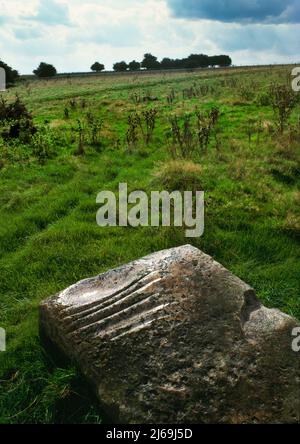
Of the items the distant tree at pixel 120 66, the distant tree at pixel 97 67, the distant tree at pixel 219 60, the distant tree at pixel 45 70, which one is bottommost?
the distant tree at pixel 45 70

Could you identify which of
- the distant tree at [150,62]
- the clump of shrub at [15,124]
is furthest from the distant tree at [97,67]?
the clump of shrub at [15,124]

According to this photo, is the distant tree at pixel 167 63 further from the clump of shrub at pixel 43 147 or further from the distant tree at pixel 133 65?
the clump of shrub at pixel 43 147

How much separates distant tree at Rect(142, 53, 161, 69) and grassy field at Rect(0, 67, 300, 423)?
82.3m

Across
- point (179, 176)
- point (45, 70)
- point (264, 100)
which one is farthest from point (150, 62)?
point (179, 176)

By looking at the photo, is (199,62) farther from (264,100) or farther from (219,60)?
(264,100)

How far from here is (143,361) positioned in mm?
4086

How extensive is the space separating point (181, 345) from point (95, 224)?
15.9ft

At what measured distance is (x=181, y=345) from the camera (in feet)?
13.6

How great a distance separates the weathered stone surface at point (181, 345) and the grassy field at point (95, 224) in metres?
0.51

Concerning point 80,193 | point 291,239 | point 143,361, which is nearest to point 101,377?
point 143,361

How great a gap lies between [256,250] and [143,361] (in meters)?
3.94

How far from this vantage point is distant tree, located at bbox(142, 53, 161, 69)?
9334cm

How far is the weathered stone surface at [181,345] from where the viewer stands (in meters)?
3.81
